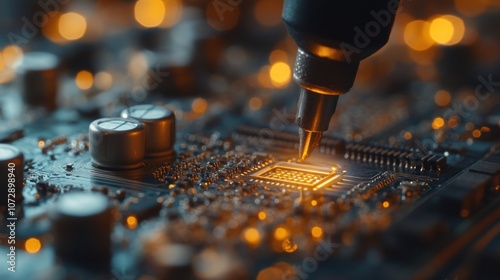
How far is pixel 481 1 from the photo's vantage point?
13.7ft

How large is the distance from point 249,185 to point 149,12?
7.67 feet

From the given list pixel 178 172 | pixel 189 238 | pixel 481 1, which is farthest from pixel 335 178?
pixel 481 1

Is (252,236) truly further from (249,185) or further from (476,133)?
(476,133)

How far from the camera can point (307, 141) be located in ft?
6.37

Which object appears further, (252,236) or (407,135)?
(407,135)

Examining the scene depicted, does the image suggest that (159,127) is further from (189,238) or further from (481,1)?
(481,1)

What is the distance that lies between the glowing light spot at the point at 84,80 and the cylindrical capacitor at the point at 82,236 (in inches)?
59.6

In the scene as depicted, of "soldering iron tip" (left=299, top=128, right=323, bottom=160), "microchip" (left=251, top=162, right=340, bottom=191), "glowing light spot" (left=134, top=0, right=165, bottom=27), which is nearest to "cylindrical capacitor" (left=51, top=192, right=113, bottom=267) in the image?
"microchip" (left=251, top=162, right=340, bottom=191)

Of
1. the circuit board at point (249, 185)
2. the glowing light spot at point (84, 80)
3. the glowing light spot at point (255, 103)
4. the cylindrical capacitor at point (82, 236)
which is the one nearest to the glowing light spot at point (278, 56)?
the circuit board at point (249, 185)

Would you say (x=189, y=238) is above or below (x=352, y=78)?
below

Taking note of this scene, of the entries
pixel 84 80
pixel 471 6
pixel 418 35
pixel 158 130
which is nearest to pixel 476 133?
pixel 158 130

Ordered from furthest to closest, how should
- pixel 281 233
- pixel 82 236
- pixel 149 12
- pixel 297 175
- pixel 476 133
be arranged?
pixel 149 12, pixel 476 133, pixel 297 175, pixel 281 233, pixel 82 236

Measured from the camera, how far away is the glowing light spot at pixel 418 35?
3.48 metres

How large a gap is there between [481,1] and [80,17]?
2.16 meters
